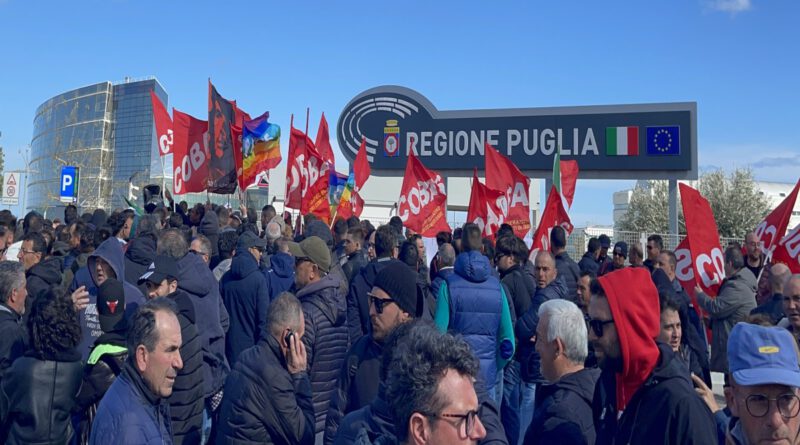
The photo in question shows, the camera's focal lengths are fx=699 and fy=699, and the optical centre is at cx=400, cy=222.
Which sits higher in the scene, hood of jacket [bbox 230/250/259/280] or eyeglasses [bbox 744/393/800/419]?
hood of jacket [bbox 230/250/259/280]

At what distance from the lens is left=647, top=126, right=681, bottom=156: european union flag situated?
2184 cm

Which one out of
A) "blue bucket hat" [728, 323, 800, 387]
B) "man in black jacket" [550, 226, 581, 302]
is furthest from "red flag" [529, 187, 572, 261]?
"blue bucket hat" [728, 323, 800, 387]

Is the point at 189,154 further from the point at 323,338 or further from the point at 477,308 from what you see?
the point at 323,338

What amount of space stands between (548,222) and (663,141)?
1296 centimetres

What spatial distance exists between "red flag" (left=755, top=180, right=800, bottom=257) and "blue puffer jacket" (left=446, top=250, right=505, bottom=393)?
4.19 metres

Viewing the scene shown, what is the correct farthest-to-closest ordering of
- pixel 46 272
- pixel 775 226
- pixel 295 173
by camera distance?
pixel 295 173 < pixel 775 226 < pixel 46 272

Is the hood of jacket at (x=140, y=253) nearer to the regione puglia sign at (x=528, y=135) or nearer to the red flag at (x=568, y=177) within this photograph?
the red flag at (x=568, y=177)

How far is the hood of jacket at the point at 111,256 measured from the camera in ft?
18.5

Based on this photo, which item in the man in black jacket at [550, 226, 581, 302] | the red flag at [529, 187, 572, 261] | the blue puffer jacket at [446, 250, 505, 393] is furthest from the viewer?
the red flag at [529, 187, 572, 261]

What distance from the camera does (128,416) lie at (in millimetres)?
3336

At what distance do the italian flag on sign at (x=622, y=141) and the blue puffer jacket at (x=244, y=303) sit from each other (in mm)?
17741

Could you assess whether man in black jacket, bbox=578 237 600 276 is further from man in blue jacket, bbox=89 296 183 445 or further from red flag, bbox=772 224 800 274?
man in blue jacket, bbox=89 296 183 445

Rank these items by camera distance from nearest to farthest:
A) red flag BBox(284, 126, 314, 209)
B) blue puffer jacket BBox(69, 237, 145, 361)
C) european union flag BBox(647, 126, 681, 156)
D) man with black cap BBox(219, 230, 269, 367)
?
blue puffer jacket BBox(69, 237, 145, 361) < man with black cap BBox(219, 230, 269, 367) < red flag BBox(284, 126, 314, 209) < european union flag BBox(647, 126, 681, 156)

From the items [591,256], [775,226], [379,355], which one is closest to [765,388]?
[379,355]
